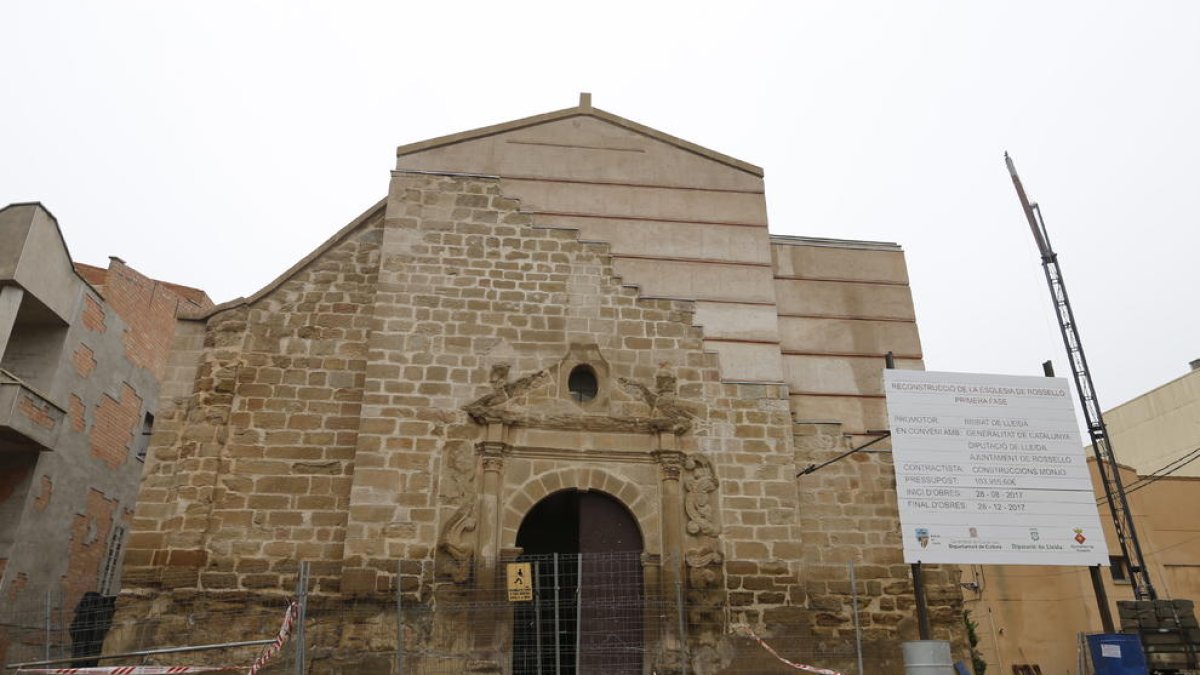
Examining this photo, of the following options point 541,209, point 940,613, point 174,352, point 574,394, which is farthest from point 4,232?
point 940,613

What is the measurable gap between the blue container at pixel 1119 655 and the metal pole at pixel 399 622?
6668mm

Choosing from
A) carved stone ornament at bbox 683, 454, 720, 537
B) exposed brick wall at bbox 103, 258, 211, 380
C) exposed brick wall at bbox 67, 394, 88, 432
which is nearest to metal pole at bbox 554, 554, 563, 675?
carved stone ornament at bbox 683, 454, 720, 537

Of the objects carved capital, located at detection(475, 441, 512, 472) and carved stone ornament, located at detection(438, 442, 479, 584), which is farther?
carved capital, located at detection(475, 441, 512, 472)

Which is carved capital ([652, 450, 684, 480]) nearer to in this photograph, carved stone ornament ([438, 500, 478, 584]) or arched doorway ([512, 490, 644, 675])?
arched doorway ([512, 490, 644, 675])

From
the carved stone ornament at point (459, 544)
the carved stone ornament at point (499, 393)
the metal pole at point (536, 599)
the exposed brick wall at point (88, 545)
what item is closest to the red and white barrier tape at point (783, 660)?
the metal pole at point (536, 599)

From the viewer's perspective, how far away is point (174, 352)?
10.3 metres

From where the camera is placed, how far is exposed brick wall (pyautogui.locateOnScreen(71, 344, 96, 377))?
1476 centimetres

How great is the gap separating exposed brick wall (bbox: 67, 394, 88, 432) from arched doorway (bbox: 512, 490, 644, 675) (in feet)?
30.9

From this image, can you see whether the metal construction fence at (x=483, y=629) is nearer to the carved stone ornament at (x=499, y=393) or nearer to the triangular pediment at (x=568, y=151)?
the carved stone ornament at (x=499, y=393)

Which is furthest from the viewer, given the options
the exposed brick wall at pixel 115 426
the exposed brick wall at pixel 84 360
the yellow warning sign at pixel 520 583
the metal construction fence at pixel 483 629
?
the exposed brick wall at pixel 115 426

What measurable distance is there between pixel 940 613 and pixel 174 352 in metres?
9.68

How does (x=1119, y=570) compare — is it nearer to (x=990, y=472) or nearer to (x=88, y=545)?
(x=990, y=472)

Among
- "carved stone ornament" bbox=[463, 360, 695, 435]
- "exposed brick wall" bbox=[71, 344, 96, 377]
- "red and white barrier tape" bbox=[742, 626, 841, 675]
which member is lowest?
"red and white barrier tape" bbox=[742, 626, 841, 675]

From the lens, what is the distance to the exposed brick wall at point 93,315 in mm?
15016
